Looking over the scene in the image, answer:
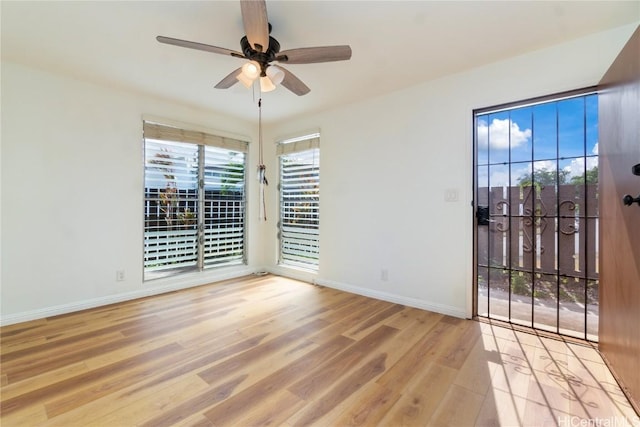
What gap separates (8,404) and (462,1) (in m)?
3.71

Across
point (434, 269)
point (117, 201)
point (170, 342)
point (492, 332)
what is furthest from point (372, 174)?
point (117, 201)

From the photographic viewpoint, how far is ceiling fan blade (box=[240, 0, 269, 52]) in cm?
149

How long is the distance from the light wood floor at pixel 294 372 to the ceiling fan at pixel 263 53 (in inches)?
84.6

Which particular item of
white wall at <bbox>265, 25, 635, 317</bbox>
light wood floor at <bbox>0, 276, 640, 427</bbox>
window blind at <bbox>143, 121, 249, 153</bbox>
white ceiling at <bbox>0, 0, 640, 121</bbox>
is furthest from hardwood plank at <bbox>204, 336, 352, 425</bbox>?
window blind at <bbox>143, 121, 249, 153</bbox>

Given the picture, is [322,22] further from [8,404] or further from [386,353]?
[8,404]

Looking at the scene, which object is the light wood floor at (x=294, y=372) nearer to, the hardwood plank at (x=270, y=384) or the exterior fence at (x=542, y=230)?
the hardwood plank at (x=270, y=384)

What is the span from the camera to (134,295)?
337 centimetres

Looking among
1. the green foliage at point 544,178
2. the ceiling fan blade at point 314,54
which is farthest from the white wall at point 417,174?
the ceiling fan blade at point 314,54

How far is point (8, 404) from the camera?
155cm

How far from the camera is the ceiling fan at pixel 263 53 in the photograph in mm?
1624

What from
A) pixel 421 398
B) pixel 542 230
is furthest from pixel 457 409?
pixel 542 230

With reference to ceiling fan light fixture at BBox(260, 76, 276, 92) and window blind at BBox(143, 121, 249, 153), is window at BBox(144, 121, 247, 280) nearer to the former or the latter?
window blind at BBox(143, 121, 249, 153)

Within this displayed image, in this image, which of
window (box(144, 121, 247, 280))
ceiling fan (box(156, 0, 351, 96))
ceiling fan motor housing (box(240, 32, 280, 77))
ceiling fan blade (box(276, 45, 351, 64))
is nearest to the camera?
ceiling fan (box(156, 0, 351, 96))

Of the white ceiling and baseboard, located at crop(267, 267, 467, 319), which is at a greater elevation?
the white ceiling
